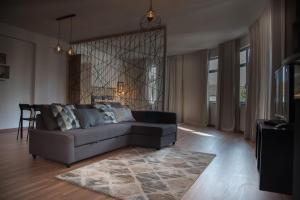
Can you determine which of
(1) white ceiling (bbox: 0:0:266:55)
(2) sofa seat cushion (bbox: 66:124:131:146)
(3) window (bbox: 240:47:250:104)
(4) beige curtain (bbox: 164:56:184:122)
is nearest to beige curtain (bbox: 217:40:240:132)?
(3) window (bbox: 240:47:250:104)

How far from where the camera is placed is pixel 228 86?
6.71 meters

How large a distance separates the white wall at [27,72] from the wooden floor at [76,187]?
2.10 metres

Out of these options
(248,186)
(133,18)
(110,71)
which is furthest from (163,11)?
(110,71)

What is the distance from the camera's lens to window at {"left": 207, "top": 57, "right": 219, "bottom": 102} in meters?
7.61

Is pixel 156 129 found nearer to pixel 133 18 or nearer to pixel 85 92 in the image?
pixel 133 18

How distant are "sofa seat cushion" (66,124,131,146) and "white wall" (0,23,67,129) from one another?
3.51 meters

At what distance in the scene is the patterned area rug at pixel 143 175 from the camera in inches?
86.2

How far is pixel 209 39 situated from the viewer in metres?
6.50

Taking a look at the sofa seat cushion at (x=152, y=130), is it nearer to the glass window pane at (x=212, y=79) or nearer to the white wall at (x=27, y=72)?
the white wall at (x=27, y=72)

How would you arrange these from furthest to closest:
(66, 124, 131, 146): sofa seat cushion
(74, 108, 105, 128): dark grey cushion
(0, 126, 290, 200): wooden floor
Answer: (74, 108, 105, 128): dark grey cushion < (66, 124, 131, 146): sofa seat cushion < (0, 126, 290, 200): wooden floor

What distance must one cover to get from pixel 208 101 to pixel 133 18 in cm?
423

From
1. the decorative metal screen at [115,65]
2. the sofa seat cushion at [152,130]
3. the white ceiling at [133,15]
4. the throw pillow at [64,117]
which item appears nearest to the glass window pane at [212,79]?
the white ceiling at [133,15]

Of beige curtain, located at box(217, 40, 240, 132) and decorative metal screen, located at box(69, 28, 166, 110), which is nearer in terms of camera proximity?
beige curtain, located at box(217, 40, 240, 132)

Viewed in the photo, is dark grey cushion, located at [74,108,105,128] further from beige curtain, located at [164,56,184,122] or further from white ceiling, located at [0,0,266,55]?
beige curtain, located at [164,56,184,122]
